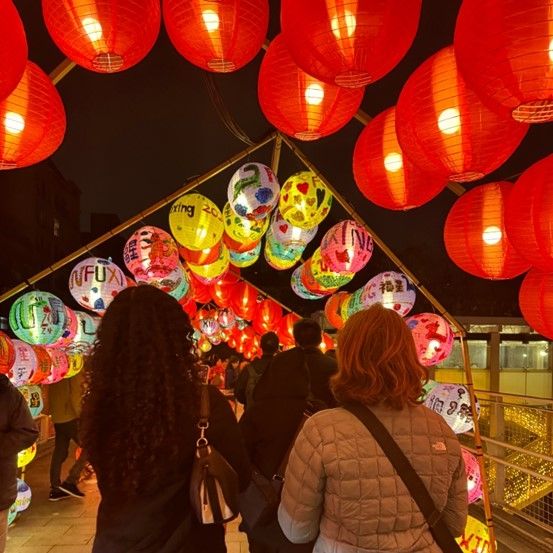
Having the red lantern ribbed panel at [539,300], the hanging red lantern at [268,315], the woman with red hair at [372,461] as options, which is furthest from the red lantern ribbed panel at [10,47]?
the hanging red lantern at [268,315]

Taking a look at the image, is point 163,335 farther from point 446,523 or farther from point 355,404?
point 446,523

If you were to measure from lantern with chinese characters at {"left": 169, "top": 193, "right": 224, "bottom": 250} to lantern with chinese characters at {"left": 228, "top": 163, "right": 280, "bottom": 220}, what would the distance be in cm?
69

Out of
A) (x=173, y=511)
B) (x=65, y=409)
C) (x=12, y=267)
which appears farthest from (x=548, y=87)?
(x=12, y=267)

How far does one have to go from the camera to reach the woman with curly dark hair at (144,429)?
204 centimetres

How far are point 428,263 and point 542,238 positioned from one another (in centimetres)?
2223

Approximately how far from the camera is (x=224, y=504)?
209 cm

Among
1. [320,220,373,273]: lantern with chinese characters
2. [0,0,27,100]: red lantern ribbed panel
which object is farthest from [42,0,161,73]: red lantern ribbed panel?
[320,220,373,273]: lantern with chinese characters

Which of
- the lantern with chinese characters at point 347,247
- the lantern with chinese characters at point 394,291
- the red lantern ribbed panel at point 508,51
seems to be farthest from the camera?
the lantern with chinese characters at point 347,247

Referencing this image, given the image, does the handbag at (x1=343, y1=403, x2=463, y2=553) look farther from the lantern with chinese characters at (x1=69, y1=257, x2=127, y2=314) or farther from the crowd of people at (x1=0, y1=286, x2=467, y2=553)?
the lantern with chinese characters at (x1=69, y1=257, x2=127, y2=314)

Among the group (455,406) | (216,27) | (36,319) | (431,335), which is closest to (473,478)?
(455,406)

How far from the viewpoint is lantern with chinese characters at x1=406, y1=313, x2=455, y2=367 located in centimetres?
623

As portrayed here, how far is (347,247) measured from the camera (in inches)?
285

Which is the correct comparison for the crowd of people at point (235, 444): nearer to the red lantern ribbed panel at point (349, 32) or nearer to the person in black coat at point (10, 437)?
the red lantern ribbed panel at point (349, 32)

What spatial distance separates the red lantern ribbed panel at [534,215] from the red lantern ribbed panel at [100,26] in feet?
7.99
